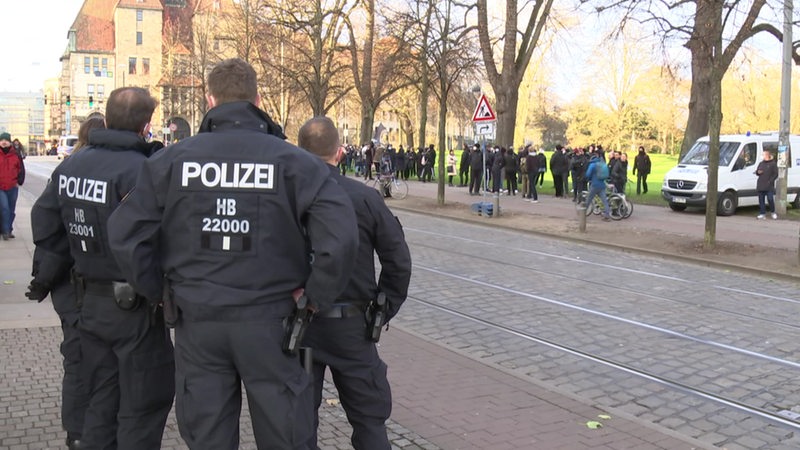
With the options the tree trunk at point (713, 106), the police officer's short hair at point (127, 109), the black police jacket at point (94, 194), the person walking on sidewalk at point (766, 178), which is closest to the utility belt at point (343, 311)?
the black police jacket at point (94, 194)

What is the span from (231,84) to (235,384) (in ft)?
4.08

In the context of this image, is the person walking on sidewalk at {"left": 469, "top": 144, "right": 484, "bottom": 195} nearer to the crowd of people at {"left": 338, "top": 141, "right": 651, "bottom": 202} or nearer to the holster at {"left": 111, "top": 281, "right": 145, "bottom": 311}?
the crowd of people at {"left": 338, "top": 141, "right": 651, "bottom": 202}

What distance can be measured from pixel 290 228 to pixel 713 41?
43.1 ft

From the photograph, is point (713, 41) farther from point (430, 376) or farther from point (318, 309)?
point (318, 309)

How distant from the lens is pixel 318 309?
2857 millimetres

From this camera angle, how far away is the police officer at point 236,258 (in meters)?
2.79

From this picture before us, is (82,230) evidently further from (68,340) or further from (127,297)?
(68,340)

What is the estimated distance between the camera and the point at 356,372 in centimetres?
356

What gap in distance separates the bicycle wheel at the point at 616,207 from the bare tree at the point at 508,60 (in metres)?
8.57

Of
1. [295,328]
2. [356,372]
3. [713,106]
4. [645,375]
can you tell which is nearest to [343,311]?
[356,372]

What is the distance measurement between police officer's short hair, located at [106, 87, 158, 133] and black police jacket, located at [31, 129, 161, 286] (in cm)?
5

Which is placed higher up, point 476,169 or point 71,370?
point 476,169

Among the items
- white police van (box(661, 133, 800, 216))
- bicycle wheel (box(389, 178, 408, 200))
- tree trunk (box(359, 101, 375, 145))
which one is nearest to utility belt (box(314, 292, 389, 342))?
white police van (box(661, 133, 800, 216))

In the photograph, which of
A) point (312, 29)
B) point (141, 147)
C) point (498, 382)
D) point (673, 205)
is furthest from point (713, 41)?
point (312, 29)
